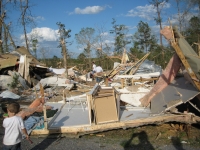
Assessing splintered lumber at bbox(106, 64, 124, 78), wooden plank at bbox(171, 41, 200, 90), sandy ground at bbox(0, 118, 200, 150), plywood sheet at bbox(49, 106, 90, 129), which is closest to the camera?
sandy ground at bbox(0, 118, 200, 150)

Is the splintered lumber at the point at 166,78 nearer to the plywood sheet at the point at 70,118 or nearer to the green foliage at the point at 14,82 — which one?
the plywood sheet at the point at 70,118

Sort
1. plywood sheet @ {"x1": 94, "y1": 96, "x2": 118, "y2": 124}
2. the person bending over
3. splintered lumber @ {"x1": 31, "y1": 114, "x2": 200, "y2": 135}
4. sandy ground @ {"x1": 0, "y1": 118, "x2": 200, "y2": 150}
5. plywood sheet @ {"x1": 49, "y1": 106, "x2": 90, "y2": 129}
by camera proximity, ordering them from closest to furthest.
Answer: the person bending over, sandy ground @ {"x1": 0, "y1": 118, "x2": 200, "y2": 150}, splintered lumber @ {"x1": 31, "y1": 114, "x2": 200, "y2": 135}, plywood sheet @ {"x1": 94, "y1": 96, "x2": 118, "y2": 124}, plywood sheet @ {"x1": 49, "y1": 106, "x2": 90, "y2": 129}

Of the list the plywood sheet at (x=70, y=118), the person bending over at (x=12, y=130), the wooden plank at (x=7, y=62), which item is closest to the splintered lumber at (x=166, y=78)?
the plywood sheet at (x=70, y=118)

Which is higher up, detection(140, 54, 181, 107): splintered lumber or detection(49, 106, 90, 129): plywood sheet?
detection(140, 54, 181, 107): splintered lumber

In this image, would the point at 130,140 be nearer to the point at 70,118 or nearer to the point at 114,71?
the point at 70,118

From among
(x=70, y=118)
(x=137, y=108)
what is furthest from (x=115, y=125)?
(x=137, y=108)

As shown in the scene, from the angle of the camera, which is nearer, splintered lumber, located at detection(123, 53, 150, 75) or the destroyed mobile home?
the destroyed mobile home

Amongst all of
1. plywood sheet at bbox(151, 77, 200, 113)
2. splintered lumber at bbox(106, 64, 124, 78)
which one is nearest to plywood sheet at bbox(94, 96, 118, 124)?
plywood sheet at bbox(151, 77, 200, 113)

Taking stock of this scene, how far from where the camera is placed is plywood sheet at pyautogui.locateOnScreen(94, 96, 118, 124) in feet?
20.8

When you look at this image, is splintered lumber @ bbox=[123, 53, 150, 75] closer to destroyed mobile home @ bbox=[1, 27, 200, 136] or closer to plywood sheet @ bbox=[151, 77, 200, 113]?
destroyed mobile home @ bbox=[1, 27, 200, 136]

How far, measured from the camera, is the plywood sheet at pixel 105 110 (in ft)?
20.8

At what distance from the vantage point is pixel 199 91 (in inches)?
241

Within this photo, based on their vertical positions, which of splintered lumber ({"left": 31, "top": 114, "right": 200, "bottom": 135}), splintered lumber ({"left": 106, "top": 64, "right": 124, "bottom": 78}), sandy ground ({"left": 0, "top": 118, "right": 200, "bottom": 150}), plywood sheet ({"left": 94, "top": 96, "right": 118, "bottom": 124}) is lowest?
sandy ground ({"left": 0, "top": 118, "right": 200, "bottom": 150})

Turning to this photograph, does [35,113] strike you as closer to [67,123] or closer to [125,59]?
[67,123]
